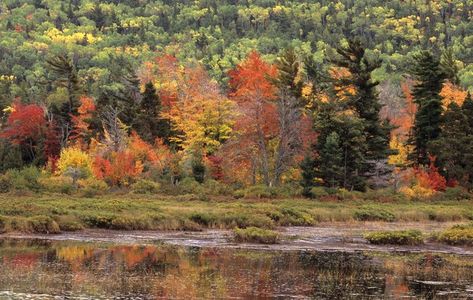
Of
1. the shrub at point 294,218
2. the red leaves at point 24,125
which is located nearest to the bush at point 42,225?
the shrub at point 294,218

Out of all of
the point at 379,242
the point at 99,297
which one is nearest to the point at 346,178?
the point at 379,242

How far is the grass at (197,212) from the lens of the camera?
4909cm

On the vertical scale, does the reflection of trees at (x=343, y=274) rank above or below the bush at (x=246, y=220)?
below

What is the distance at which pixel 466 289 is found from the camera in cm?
3073

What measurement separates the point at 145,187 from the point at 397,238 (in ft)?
99.7

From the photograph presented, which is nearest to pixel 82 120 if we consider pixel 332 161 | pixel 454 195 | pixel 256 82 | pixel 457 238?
pixel 256 82

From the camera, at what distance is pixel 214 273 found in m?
32.7

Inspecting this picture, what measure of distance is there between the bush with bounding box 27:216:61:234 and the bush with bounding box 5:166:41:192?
2280cm

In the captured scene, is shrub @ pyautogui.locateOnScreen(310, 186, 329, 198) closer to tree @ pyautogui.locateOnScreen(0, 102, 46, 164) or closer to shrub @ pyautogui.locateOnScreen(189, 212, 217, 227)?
shrub @ pyautogui.locateOnScreen(189, 212, 217, 227)

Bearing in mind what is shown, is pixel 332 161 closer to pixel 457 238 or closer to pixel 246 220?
pixel 246 220

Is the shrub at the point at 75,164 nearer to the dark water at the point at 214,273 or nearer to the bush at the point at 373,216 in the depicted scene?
the bush at the point at 373,216

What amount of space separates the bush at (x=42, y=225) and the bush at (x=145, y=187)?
2408 cm

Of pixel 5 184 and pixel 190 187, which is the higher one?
pixel 5 184

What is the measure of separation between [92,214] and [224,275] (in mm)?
19558
